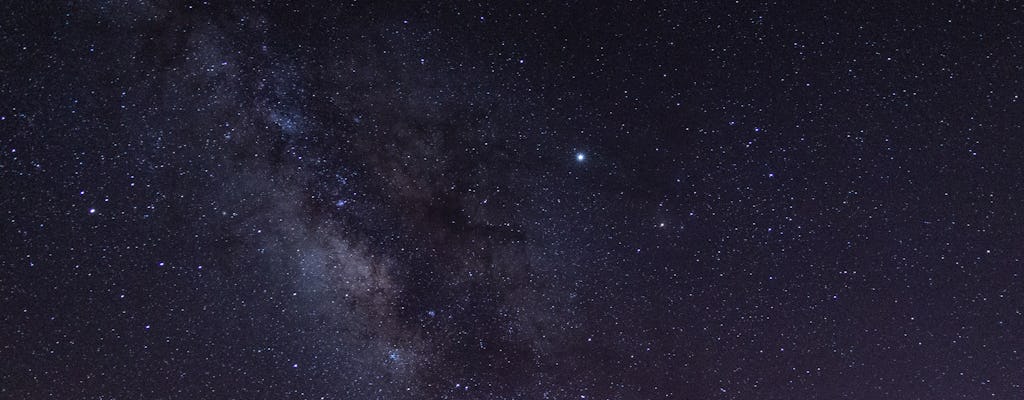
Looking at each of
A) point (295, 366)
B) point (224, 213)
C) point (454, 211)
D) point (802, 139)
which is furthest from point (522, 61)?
point (295, 366)

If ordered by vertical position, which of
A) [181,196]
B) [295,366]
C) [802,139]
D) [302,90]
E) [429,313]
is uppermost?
[302,90]

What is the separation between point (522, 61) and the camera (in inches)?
214

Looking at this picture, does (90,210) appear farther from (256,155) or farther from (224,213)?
(256,155)

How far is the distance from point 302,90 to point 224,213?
127 cm

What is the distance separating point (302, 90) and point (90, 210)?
201cm

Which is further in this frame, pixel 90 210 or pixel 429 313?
pixel 429 313

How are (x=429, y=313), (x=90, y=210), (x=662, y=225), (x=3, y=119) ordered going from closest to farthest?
(x=3, y=119) < (x=90, y=210) < (x=662, y=225) < (x=429, y=313)

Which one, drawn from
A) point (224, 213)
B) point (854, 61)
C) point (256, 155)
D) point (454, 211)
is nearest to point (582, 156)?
point (454, 211)

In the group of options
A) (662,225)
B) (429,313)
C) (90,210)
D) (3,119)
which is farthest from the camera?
(429,313)

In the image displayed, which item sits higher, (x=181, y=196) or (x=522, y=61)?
(x=522, y=61)

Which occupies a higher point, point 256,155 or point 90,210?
point 256,155

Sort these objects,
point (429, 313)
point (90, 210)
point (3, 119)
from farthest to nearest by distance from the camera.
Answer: point (429, 313) < point (90, 210) < point (3, 119)

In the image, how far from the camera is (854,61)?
5000mm

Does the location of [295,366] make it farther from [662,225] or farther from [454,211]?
[662,225]
